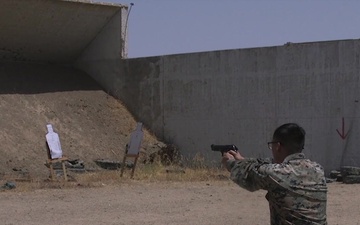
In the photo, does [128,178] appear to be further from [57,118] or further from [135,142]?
[57,118]

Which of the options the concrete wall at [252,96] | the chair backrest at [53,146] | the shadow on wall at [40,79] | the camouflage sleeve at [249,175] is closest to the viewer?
the camouflage sleeve at [249,175]

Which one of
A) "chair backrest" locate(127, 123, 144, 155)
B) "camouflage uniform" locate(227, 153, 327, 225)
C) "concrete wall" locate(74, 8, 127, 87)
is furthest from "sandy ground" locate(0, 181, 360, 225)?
"concrete wall" locate(74, 8, 127, 87)

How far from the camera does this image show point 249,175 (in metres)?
4.41

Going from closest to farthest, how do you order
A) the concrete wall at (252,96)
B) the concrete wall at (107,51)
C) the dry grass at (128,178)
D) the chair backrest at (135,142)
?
the dry grass at (128,178) < the chair backrest at (135,142) < the concrete wall at (252,96) < the concrete wall at (107,51)

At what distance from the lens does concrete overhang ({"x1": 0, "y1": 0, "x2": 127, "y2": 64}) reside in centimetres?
2592

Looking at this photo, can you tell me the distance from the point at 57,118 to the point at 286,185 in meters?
21.2

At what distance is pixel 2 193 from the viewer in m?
15.3

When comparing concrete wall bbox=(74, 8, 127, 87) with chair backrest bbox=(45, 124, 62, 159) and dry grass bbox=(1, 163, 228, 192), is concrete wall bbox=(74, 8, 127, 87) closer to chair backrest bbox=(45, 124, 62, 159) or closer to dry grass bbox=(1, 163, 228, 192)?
dry grass bbox=(1, 163, 228, 192)

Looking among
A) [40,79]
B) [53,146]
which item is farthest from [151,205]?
[40,79]

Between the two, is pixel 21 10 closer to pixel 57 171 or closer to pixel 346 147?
pixel 57 171

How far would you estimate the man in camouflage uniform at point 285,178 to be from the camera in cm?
441

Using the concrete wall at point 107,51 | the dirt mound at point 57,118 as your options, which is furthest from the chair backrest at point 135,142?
the concrete wall at point 107,51

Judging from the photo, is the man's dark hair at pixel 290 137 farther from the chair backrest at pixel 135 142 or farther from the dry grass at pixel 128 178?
the chair backrest at pixel 135 142

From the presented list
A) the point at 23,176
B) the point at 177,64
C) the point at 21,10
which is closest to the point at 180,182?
the point at 23,176
